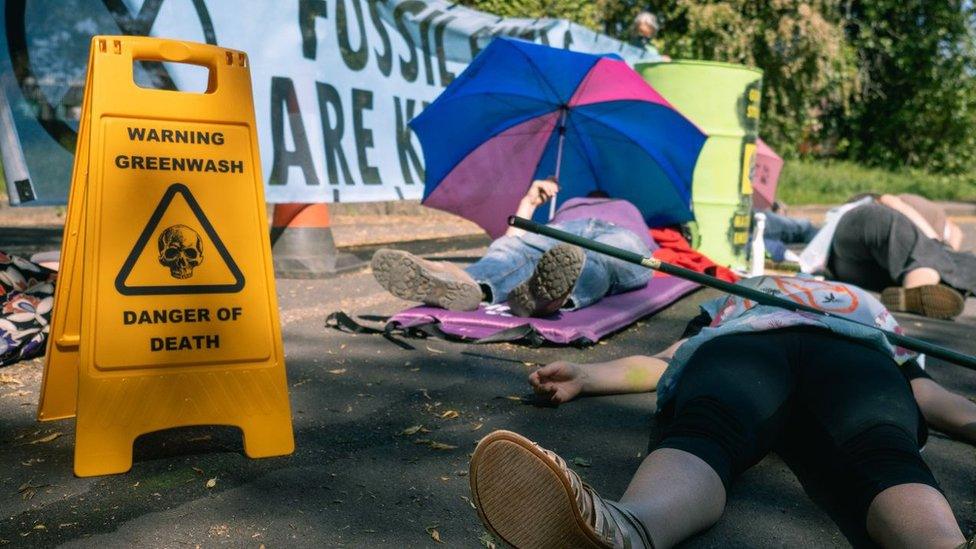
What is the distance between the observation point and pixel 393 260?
4379 millimetres

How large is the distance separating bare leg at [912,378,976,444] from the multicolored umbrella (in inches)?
102

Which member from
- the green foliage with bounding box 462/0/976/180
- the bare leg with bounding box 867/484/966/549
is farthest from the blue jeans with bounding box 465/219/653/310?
the green foliage with bounding box 462/0/976/180

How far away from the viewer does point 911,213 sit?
597 cm

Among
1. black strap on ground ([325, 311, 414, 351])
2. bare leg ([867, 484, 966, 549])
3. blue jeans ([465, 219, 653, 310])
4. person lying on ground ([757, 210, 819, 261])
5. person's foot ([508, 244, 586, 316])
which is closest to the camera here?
bare leg ([867, 484, 966, 549])

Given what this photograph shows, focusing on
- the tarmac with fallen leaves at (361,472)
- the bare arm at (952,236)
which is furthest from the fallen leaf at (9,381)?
the bare arm at (952,236)

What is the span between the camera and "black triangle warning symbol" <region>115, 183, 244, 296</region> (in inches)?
102

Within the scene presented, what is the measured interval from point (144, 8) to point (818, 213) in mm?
10525

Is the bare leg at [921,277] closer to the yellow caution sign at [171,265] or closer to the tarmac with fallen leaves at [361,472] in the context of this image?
the tarmac with fallen leaves at [361,472]

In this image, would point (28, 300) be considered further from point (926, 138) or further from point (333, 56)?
point (926, 138)

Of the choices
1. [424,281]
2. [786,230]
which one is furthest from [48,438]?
[786,230]

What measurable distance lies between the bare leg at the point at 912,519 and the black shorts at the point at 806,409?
0.03 metres

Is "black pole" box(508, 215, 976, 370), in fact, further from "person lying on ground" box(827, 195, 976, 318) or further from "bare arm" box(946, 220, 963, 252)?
"bare arm" box(946, 220, 963, 252)

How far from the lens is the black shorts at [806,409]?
6.93 feet

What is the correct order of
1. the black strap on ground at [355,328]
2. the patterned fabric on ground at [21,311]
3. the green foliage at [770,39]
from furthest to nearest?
the green foliage at [770,39], the black strap on ground at [355,328], the patterned fabric on ground at [21,311]
